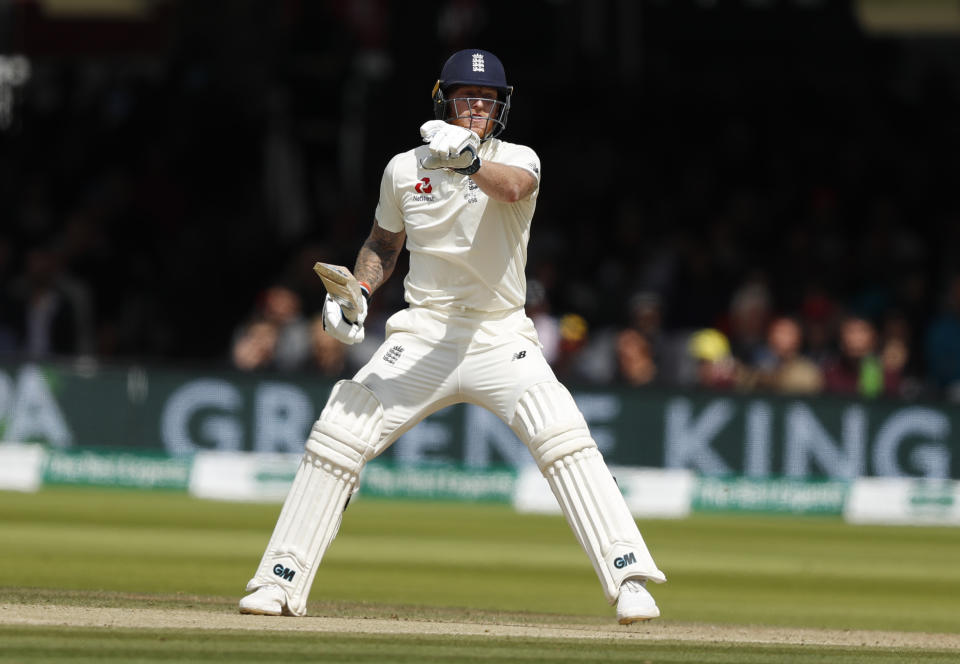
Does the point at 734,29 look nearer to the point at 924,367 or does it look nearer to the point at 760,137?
the point at 760,137

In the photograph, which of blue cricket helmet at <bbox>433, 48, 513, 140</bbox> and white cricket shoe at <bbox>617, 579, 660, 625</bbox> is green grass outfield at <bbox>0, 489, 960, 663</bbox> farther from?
blue cricket helmet at <bbox>433, 48, 513, 140</bbox>

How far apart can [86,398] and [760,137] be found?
6510mm

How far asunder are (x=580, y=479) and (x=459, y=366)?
56cm

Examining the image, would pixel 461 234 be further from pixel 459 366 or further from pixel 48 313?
pixel 48 313

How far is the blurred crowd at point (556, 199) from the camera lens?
42.7 feet

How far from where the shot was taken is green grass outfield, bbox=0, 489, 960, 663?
501 cm

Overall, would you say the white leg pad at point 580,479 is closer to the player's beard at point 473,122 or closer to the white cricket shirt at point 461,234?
the white cricket shirt at point 461,234

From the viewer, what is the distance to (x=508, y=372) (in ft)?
18.7

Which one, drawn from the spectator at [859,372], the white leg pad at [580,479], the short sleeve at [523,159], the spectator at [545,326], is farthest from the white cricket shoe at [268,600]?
the spectator at [859,372]

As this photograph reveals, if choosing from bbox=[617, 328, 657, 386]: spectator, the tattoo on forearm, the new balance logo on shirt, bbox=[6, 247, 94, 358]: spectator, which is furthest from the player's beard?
bbox=[6, 247, 94, 358]: spectator

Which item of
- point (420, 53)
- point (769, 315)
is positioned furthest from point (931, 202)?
point (420, 53)

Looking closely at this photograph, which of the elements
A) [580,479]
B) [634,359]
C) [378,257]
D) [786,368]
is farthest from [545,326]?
[580,479]

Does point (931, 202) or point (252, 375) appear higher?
point (931, 202)

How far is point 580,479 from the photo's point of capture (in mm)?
5613
